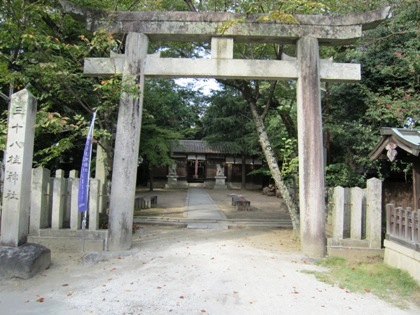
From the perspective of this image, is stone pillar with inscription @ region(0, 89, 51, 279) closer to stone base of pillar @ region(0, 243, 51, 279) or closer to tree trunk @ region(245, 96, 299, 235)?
stone base of pillar @ region(0, 243, 51, 279)

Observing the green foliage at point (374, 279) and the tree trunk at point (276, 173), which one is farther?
the tree trunk at point (276, 173)

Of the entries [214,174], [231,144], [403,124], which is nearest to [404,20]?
[403,124]

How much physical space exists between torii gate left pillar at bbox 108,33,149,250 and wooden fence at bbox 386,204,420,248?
5080mm

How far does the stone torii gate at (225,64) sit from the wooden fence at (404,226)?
132cm

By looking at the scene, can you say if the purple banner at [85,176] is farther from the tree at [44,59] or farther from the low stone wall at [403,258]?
the low stone wall at [403,258]

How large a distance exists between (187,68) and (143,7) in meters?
3.22

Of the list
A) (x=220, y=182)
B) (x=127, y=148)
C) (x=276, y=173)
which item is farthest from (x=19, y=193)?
(x=220, y=182)

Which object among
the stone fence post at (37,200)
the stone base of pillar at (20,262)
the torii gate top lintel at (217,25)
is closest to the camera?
the stone base of pillar at (20,262)

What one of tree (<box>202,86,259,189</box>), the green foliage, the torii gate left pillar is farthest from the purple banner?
tree (<box>202,86,259,189</box>)

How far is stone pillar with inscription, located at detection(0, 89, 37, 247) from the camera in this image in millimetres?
5508

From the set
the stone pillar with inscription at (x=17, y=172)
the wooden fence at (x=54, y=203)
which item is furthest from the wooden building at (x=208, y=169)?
the stone pillar with inscription at (x=17, y=172)

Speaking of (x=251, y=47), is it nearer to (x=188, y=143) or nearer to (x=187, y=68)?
(x=187, y=68)

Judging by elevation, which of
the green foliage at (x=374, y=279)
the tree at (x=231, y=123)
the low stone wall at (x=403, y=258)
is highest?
the tree at (x=231, y=123)

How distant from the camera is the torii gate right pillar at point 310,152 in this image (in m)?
6.72
